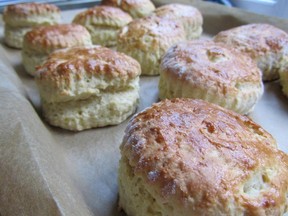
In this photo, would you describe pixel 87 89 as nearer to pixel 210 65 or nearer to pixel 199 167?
pixel 210 65

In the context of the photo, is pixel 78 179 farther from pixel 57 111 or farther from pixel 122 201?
pixel 57 111

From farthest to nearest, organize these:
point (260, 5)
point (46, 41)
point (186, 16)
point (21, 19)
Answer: point (260, 5) < point (186, 16) < point (21, 19) < point (46, 41)

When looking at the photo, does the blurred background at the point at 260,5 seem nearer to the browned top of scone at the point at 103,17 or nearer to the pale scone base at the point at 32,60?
the browned top of scone at the point at 103,17

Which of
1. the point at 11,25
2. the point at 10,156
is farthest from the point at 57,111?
the point at 11,25

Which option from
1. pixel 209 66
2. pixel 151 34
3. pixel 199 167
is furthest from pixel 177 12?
pixel 199 167

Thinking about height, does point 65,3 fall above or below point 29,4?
below

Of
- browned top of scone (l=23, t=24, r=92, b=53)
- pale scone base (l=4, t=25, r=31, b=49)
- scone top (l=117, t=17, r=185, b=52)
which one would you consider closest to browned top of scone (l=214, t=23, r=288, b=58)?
scone top (l=117, t=17, r=185, b=52)

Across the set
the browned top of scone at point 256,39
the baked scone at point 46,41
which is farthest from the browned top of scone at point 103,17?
the browned top of scone at point 256,39
